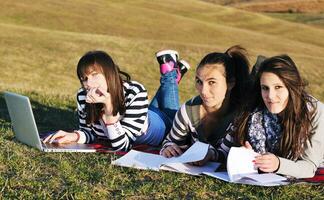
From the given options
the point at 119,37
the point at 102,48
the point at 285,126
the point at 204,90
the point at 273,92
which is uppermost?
the point at 273,92

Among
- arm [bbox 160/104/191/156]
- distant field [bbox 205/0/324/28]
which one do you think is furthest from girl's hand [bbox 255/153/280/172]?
distant field [bbox 205/0/324/28]

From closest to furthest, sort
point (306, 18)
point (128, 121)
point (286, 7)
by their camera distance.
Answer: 1. point (128, 121)
2. point (306, 18)
3. point (286, 7)

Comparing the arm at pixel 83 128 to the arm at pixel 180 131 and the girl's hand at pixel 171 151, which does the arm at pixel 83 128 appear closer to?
the arm at pixel 180 131

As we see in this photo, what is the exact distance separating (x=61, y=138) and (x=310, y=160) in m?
2.33

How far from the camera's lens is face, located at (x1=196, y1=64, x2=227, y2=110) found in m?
4.75

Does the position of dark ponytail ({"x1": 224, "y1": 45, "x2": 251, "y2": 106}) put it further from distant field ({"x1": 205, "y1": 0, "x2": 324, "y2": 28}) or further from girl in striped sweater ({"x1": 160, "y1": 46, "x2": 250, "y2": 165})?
distant field ({"x1": 205, "y1": 0, "x2": 324, "y2": 28})

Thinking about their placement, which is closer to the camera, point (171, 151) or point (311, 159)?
point (311, 159)

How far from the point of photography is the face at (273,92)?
171 inches

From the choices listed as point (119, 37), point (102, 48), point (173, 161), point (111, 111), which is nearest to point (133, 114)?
point (111, 111)

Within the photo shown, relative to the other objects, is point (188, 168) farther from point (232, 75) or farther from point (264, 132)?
point (232, 75)

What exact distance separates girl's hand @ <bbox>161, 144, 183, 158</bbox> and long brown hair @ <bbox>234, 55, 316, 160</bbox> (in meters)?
0.87

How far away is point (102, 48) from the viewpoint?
21.0 meters

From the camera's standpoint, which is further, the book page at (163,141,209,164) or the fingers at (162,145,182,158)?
the fingers at (162,145,182,158)

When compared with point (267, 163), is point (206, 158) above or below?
below
